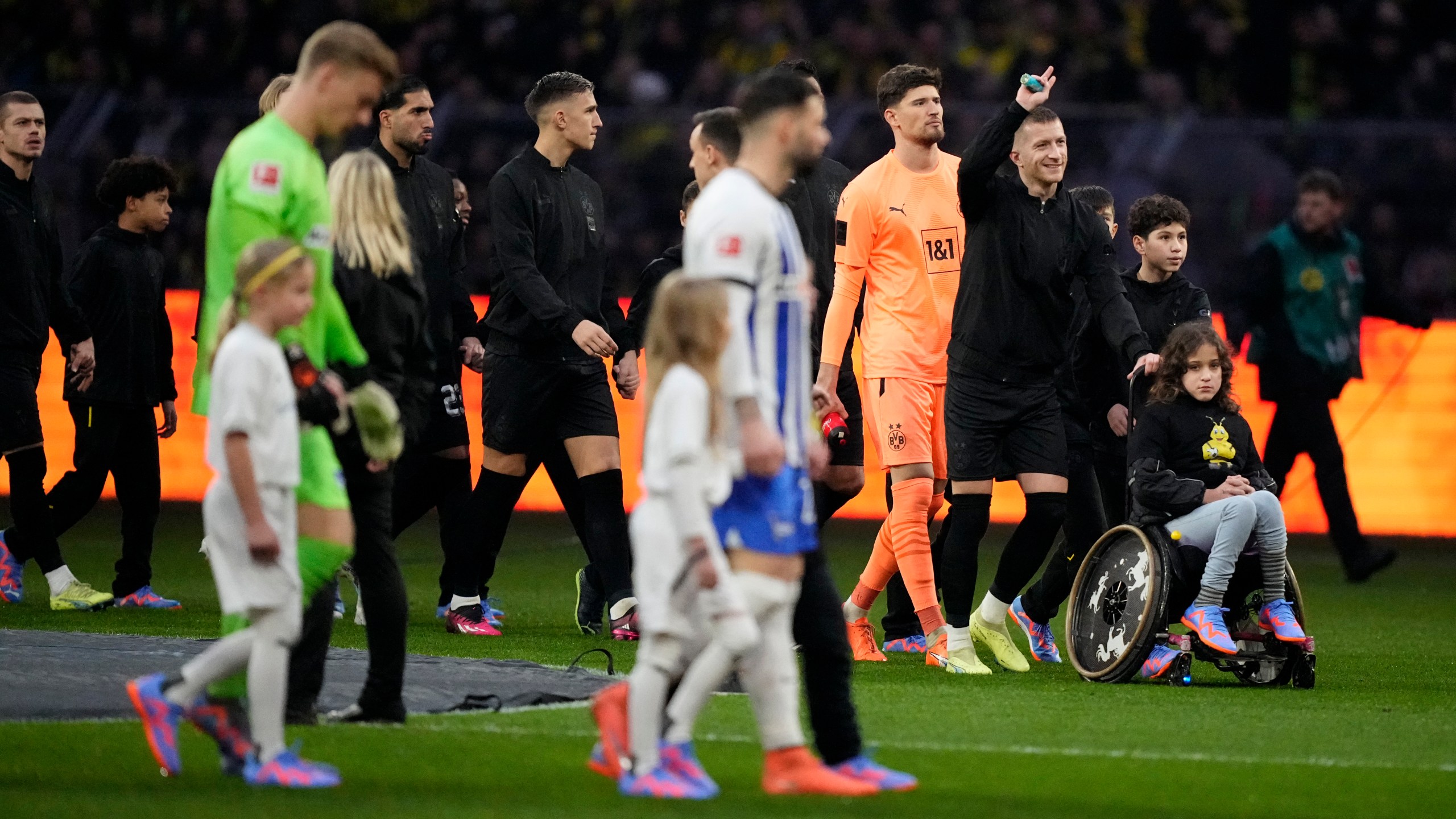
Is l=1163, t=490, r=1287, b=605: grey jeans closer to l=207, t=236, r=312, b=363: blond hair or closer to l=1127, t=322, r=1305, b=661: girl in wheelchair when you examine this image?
l=1127, t=322, r=1305, b=661: girl in wheelchair

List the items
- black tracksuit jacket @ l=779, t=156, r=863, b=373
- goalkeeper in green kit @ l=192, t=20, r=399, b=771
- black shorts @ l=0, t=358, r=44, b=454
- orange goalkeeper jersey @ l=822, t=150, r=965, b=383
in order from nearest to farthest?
goalkeeper in green kit @ l=192, t=20, r=399, b=771
orange goalkeeper jersey @ l=822, t=150, r=965, b=383
black tracksuit jacket @ l=779, t=156, r=863, b=373
black shorts @ l=0, t=358, r=44, b=454

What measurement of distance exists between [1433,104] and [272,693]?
15506mm

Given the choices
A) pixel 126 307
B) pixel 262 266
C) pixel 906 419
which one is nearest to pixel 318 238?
pixel 262 266

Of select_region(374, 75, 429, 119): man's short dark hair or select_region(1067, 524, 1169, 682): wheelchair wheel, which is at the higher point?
select_region(374, 75, 429, 119): man's short dark hair

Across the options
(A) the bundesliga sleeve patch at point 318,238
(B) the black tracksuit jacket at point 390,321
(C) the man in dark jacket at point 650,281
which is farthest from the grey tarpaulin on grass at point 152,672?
(C) the man in dark jacket at point 650,281

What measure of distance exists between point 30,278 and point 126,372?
648mm

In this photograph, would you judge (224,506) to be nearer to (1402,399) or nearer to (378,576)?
(378,576)

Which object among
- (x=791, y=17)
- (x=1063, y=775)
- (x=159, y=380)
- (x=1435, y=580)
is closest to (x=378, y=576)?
(x=1063, y=775)

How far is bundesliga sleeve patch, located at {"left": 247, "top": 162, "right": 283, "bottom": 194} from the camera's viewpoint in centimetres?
536

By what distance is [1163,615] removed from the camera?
751 centimetres

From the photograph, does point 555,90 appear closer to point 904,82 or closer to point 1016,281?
point 904,82

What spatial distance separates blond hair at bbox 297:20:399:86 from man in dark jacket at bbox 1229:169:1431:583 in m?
7.25

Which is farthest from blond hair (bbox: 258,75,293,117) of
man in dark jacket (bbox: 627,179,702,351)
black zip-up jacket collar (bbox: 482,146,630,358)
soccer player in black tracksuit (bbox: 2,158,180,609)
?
man in dark jacket (bbox: 627,179,702,351)

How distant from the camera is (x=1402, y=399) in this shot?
45.3ft
